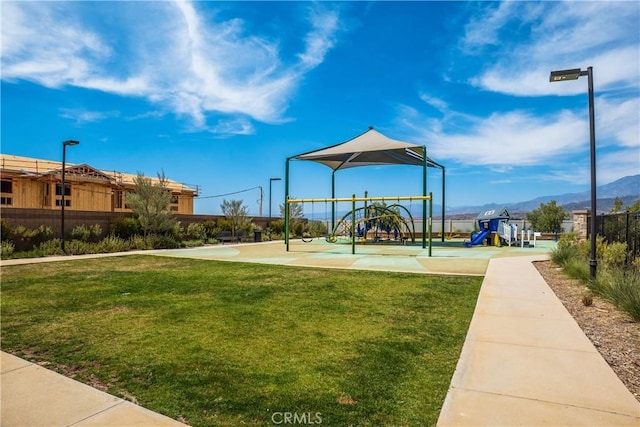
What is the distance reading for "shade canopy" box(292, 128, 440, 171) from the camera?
20.3 meters

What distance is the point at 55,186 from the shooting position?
3184 cm

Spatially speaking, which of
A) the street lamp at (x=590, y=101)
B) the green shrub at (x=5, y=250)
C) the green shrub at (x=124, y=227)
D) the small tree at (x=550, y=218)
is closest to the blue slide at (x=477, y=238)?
the street lamp at (x=590, y=101)

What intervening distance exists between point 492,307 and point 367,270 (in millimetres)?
4885

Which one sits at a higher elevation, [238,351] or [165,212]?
[165,212]

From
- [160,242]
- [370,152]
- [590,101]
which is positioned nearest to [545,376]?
[590,101]

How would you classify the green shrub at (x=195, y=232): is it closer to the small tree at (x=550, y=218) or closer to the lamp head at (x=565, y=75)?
the lamp head at (x=565, y=75)

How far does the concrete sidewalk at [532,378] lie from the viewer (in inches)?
122

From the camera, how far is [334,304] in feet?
22.7

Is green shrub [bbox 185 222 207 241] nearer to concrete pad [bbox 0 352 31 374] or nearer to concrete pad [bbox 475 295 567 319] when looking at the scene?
concrete pad [bbox 475 295 567 319]

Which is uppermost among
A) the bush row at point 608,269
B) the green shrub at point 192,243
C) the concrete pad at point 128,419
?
the bush row at point 608,269

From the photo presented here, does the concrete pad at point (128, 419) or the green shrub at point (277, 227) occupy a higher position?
the green shrub at point (277, 227)

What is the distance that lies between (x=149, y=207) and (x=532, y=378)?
19.8 meters

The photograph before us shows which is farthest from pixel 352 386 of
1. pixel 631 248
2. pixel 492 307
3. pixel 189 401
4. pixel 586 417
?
pixel 631 248

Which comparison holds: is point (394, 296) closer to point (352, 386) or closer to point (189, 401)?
point (352, 386)
